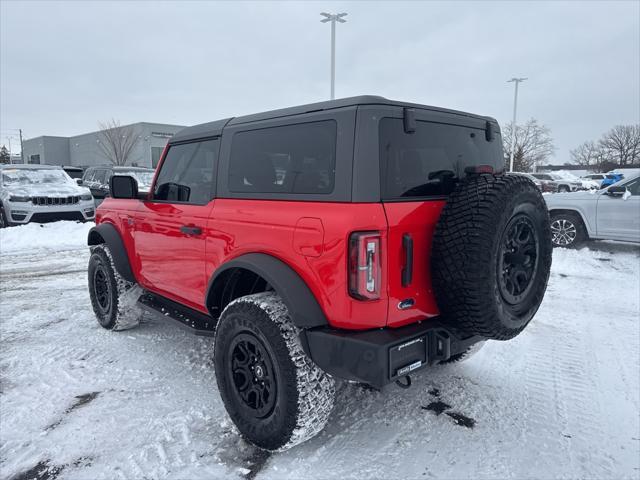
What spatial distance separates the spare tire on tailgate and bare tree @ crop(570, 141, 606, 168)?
82897mm

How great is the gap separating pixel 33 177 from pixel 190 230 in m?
10.8

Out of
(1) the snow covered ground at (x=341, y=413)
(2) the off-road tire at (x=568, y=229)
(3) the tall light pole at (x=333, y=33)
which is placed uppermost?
(3) the tall light pole at (x=333, y=33)

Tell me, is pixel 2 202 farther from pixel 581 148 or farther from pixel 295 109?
pixel 581 148

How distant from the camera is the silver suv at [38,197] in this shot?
10.6m

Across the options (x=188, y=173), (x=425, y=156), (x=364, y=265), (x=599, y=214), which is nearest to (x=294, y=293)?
(x=364, y=265)

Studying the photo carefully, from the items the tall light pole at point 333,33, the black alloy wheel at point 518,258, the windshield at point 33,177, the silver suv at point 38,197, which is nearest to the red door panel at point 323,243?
the black alloy wheel at point 518,258

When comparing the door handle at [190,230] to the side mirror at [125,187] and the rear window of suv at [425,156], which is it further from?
the rear window of suv at [425,156]

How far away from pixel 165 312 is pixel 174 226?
763 mm

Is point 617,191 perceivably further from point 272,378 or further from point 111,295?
point 111,295

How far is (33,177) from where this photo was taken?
38.4 ft

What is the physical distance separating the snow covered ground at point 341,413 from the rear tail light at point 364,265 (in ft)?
3.39

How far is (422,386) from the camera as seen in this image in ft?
11.2

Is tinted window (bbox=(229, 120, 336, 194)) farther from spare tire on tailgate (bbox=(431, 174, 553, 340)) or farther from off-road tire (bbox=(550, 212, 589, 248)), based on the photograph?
off-road tire (bbox=(550, 212, 589, 248))

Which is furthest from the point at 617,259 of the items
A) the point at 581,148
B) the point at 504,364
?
the point at 581,148
